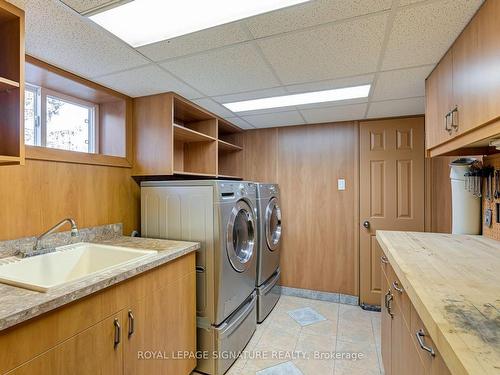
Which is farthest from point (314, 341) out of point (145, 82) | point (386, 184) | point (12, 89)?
point (12, 89)

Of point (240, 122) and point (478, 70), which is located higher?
point (240, 122)

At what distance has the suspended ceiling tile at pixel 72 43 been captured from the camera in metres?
1.17

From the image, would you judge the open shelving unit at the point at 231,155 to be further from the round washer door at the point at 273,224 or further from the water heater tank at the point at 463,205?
the water heater tank at the point at 463,205

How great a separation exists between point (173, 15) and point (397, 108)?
7.27 ft

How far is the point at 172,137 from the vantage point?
2193 millimetres

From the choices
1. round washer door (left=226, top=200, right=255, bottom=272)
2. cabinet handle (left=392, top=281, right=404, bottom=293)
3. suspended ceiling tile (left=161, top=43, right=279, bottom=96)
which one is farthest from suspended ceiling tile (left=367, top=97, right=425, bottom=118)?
cabinet handle (left=392, top=281, right=404, bottom=293)

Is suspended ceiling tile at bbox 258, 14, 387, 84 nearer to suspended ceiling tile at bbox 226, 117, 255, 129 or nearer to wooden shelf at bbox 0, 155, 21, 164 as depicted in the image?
suspended ceiling tile at bbox 226, 117, 255, 129

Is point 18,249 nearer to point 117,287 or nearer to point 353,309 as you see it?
point 117,287

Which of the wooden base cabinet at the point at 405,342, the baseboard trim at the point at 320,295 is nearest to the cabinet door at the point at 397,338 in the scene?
the wooden base cabinet at the point at 405,342

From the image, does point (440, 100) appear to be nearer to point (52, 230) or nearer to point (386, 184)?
point (386, 184)

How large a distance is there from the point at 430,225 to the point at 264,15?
Answer: 2.72 meters

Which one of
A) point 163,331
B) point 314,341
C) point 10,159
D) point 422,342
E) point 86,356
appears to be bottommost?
point 314,341

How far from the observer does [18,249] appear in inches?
60.0

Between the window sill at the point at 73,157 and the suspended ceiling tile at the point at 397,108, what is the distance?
229 centimetres
